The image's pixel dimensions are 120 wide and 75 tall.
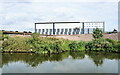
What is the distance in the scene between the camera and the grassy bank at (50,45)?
1935cm

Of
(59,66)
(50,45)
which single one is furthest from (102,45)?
(59,66)

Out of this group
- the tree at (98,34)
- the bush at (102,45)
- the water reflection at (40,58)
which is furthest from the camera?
the tree at (98,34)

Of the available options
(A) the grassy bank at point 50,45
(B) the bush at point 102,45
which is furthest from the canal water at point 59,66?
(B) the bush at point 102,45

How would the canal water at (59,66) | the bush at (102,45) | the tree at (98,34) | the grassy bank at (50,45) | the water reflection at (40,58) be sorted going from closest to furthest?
the canal water at (59,66) < the water reflection at (40,58) < the grassy bank at (50,45) < the bush at (102,45) < the tree at (98,34)

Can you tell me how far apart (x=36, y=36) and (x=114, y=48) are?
507 inches

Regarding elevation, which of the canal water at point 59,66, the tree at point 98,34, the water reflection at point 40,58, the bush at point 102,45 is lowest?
the canal water at point 59,66

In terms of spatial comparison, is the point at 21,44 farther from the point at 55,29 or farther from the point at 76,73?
the point at 55,29

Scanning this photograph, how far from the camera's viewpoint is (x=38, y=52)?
745 inches

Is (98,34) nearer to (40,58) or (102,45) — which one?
(102,45)

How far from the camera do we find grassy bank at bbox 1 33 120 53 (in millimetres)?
19353

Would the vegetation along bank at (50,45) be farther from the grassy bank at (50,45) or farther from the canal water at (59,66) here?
the canal water at (59,66)

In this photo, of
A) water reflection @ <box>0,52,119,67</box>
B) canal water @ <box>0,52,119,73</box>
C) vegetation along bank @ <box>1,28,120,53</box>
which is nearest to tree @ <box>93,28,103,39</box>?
vegetation along bank @ <box>1,28,120,53</box>

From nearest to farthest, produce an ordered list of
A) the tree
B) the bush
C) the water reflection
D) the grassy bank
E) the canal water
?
the canal water
the water reflection
the grassy bank
the bush
the tree

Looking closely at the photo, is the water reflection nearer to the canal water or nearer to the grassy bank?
the canal water
